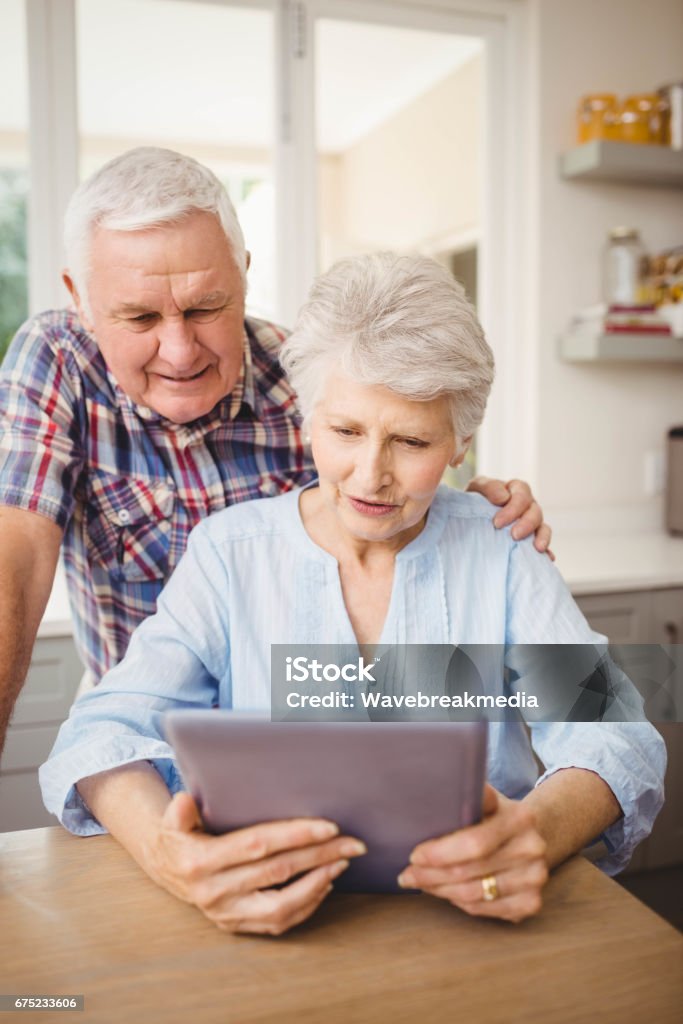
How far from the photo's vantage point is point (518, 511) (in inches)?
52.3

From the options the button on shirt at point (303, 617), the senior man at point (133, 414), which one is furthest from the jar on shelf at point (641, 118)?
the button on shirt at point (303, 617)

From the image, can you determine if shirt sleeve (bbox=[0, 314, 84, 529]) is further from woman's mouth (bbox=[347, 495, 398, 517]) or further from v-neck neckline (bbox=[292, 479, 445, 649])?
woman's mouth (bbox=[347, 495, 398, 517])

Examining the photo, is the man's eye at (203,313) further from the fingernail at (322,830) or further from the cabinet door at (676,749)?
the cabinet door at (676,749)

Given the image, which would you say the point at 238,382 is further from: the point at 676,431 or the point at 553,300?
the point at 676,431

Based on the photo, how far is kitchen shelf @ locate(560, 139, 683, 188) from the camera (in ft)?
8.61

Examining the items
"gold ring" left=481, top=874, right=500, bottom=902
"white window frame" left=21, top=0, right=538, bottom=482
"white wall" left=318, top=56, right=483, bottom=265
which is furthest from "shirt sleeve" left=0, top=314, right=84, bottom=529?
"white wall" left=318, top=56, right=483, bottom=265

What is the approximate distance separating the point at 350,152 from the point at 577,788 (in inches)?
146

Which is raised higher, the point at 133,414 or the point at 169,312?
the point at 169,312

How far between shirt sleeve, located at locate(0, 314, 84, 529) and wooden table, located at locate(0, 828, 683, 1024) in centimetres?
58

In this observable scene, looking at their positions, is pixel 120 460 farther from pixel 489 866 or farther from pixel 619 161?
pixel 619 161

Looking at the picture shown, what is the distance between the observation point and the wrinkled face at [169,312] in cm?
125

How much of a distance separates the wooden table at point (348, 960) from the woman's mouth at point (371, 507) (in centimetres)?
47

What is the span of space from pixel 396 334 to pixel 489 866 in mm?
605

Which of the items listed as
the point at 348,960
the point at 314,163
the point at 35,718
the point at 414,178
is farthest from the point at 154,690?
the point at 414,178
